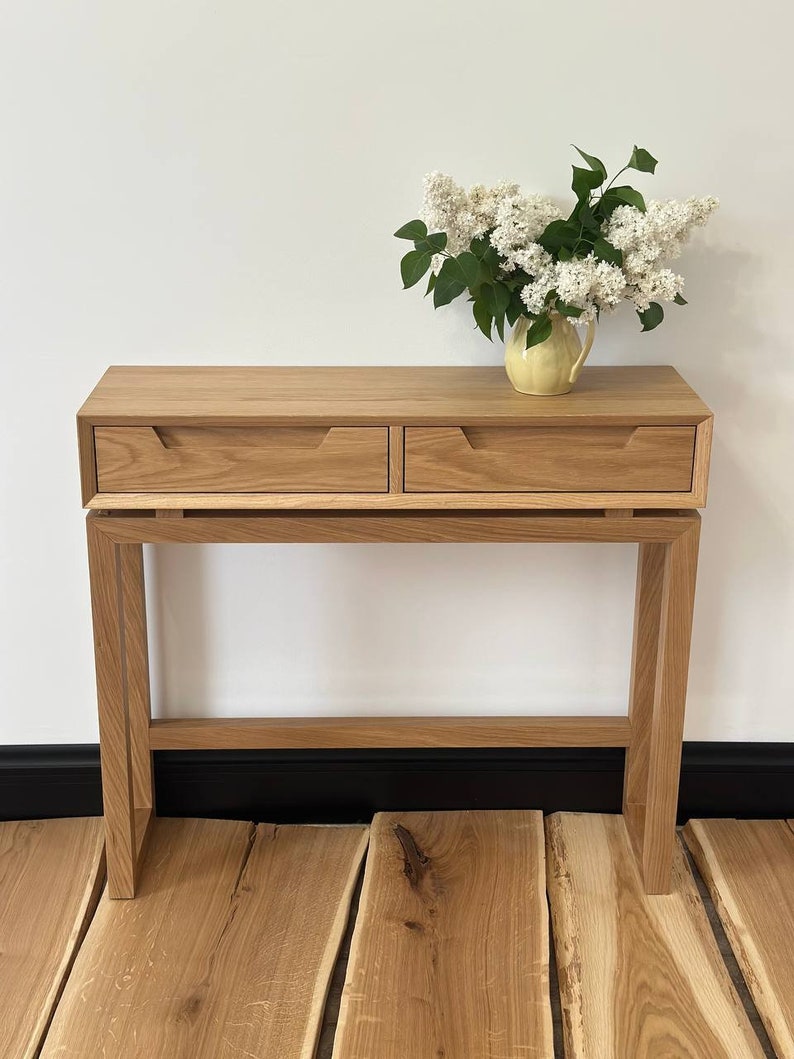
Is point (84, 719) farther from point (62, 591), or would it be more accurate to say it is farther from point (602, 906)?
point (602, 906)

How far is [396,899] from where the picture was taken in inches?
83.2

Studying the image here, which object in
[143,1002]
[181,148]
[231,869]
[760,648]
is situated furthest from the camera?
[760,648]

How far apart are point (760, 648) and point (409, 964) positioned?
0.97m

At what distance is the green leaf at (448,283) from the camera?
6.04ft

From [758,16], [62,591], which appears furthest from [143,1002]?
[758,16]

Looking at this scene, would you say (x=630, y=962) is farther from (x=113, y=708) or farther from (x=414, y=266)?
(x=414, y=266)

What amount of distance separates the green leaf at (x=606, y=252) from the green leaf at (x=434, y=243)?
0.25m

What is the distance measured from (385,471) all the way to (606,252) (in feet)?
1.64

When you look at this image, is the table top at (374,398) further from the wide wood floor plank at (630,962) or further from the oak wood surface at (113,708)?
the wide wood floor plank at (630,962)

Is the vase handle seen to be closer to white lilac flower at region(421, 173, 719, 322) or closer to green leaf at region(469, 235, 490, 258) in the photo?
white lilac flower at region(421, 173, 719, 322)

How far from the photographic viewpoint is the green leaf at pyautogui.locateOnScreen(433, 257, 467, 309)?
1841 mm

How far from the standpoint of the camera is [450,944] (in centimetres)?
200

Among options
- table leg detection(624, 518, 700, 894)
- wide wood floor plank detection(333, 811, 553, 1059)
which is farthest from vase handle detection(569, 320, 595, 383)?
wide wood floor plank detection(333, 811, 553, 1059)

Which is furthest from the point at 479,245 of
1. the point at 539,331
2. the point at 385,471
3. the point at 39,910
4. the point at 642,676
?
the point at 39,910
